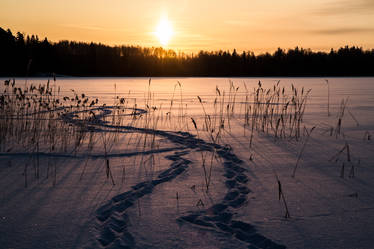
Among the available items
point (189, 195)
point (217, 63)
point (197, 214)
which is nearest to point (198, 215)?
point (197, 214)

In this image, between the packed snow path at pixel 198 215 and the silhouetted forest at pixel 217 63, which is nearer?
the packed snow path at pixel 198 215

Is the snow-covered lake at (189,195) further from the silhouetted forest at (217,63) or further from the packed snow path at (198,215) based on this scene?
the silhouetted forest at (217,63)

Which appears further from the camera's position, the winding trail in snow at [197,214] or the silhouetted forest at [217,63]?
the silhouetted forest at [217,63]

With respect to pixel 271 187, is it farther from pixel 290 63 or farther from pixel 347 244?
pixel 290 63

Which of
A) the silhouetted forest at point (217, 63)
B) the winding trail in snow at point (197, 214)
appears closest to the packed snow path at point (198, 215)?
the winding trail in snow at point (197, 214)

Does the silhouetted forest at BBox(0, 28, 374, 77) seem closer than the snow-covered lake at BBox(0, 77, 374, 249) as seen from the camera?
No

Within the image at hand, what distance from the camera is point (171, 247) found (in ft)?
5.65

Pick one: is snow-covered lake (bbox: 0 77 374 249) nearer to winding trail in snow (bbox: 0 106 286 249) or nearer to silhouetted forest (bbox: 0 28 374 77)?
winding trail in snow (bbox: 0 106 286 249)

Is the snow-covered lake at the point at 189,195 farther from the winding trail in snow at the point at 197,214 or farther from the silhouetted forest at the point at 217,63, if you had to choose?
the silhouetted forest at the point at 217,63

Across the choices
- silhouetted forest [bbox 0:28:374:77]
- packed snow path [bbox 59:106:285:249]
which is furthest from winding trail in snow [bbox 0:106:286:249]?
silhouetted forest [bbox 0:28:374:77]

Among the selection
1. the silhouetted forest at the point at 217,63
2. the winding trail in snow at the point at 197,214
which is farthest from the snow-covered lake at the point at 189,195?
the silhouetted forest at the point at 217,63

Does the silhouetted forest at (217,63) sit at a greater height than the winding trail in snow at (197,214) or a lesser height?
greater

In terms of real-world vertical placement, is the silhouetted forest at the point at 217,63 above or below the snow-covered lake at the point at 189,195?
above

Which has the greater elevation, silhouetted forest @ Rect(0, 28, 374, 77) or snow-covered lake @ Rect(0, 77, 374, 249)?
silhouetted forest @ Rect(0, 28, 374, 77)
